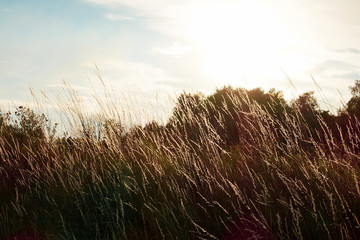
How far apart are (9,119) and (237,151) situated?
208 inches

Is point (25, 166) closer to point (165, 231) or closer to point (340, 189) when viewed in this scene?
point (165, 231)

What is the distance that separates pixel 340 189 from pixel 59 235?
263cm

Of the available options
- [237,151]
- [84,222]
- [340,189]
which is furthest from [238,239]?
[237,151]

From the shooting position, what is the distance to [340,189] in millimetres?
3107

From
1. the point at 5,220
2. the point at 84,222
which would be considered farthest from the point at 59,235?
the point at 5,220

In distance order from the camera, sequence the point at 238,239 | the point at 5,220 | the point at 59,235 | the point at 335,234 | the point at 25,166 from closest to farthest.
A: the point at 335,234, the point at 238,239, the point at 59,235, the point at 5,220, the point at 25,166

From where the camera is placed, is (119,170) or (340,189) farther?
(119,170)

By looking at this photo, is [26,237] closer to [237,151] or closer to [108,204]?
[108,204]

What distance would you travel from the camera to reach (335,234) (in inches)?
104

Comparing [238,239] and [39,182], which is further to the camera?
[39,182]

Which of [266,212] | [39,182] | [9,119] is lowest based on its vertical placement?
[266,212]

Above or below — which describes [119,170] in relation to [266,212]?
above

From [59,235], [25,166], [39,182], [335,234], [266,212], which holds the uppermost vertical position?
[25,166]

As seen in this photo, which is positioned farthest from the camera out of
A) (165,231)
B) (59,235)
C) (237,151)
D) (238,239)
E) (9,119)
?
(9,119)
